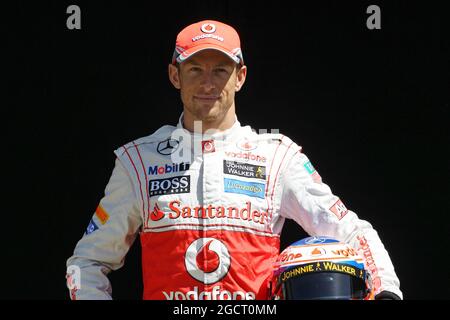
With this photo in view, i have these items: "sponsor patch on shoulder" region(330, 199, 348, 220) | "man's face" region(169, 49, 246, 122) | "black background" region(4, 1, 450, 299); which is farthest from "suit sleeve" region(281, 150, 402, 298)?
"black background" region(4, 1, 450, 299)

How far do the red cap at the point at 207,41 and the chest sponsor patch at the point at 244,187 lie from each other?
0.43m

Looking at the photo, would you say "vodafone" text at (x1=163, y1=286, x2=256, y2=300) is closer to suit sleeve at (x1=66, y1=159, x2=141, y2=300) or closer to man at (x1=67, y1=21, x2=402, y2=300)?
man at (x1=67, y1=21, x2=402, y2=300)

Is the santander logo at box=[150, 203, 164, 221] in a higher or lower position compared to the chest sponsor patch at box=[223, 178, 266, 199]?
lower

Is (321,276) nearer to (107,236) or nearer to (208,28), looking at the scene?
(107,236)

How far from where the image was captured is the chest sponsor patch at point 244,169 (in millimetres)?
4875

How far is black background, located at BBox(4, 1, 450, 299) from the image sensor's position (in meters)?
5.61

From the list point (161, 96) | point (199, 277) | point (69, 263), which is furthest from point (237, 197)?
point (161, 96)

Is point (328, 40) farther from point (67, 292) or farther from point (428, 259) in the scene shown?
point (67, 292)

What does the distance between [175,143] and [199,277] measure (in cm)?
53

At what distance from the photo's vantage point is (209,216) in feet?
15.7

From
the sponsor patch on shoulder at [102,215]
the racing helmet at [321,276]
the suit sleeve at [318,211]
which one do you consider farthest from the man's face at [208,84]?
the racing helmet at [321,276]

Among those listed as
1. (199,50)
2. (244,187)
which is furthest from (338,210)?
(199,50)

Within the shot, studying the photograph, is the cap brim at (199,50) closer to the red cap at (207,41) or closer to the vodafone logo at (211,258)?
the red cap at (207,41)
